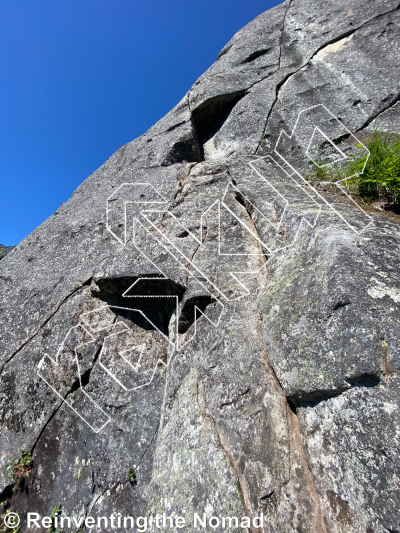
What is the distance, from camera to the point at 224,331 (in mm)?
3680

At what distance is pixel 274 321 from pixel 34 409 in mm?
3850

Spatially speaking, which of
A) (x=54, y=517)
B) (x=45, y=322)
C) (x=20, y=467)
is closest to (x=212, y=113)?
(x=45, y=322)

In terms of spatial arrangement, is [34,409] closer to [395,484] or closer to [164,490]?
[164,490]

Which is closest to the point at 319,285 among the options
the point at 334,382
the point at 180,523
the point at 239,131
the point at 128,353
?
the point at 334,382

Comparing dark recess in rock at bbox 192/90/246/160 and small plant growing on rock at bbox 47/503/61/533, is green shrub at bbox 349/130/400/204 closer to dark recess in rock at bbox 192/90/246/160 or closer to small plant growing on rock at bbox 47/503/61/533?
dark recess in rock at bbox 192/90/246/160

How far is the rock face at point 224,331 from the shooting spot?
8.04ft

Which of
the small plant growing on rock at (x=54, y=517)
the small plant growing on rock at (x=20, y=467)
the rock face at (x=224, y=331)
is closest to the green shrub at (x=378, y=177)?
the rock face at (x=224, y=331)

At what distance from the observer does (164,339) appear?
4.74 meters

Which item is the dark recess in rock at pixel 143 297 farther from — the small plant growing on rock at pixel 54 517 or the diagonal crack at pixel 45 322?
the small plant growing on rock at pixel 54 517

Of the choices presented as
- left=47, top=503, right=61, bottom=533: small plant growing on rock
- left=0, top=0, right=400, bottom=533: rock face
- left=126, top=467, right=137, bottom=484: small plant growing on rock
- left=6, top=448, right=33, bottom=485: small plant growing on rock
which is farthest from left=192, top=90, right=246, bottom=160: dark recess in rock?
left=47, top=503, right=61, bottom=533: small plant growing on rock

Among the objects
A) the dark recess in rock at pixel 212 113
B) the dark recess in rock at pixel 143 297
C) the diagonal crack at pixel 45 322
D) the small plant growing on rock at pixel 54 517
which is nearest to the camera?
the small plant growing on rock at pixel 54 517

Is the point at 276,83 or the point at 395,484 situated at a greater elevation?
the point at 276,83

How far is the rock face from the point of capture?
8.04 feet

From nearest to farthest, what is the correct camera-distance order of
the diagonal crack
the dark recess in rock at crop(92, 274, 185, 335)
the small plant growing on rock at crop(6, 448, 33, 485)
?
the small plant growing on rock at crop(6, 448, 33, 485), the dark recess in rock at crop(92, 274, 185, 335), the diagonal crack
